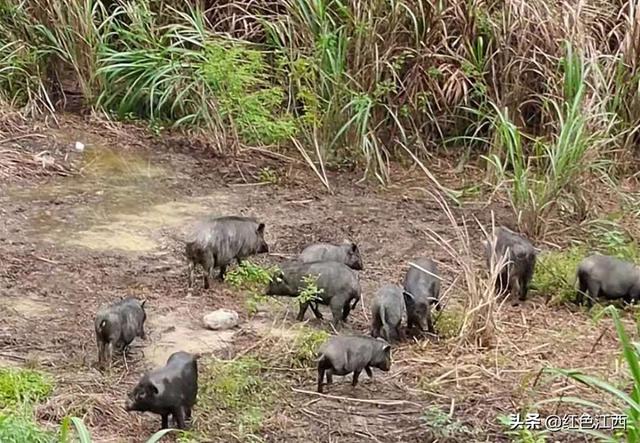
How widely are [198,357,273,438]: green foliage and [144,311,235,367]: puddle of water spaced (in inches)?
11.0

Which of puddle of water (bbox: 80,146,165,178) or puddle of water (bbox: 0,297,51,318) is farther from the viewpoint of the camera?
puddle of water (bbox: 80,146,165,178)

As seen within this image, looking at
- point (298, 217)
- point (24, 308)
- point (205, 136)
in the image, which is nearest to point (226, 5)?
point (205, 136)

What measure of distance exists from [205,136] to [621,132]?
3014 millimetres

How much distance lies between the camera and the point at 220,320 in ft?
21.1

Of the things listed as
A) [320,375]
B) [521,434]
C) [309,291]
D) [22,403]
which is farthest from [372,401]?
[22,403]

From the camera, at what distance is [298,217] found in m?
8.47

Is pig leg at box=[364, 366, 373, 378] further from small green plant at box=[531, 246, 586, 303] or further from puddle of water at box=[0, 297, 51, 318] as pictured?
puddle of water at box=[0, 297, 51, 318]

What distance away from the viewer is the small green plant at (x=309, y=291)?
20.9ft

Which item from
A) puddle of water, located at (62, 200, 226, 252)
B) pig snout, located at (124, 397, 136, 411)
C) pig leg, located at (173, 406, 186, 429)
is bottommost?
puddle of water, located at (62, 200, 226, 252)

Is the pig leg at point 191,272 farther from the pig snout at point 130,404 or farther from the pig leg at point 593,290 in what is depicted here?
the pig leg at point 593,290

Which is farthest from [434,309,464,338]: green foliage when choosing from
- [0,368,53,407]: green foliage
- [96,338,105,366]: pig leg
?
[0,368,53,407]: green foliage

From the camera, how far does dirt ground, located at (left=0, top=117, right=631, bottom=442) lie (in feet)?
18.2

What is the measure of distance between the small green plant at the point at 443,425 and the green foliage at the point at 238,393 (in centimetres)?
68

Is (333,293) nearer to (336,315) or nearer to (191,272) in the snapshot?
(336,315)
